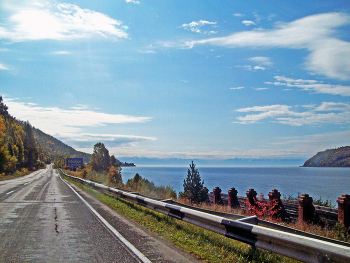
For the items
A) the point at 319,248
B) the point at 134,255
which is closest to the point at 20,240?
the point at 134,255

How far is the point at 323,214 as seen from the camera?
407 inches

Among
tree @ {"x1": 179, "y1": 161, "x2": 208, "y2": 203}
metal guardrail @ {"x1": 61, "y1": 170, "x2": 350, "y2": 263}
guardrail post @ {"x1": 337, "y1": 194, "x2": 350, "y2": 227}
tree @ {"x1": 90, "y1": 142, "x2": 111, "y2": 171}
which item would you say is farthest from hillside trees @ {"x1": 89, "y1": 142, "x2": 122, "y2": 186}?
metal guardrail @ {"x1": 61, "y1": 170, "x2": 350, "y2": 263}

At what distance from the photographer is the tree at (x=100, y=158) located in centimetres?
8931

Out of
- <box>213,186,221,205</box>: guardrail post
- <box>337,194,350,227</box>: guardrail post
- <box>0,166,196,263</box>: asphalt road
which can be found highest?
<box>337,194,350,227</box>: guardrail post

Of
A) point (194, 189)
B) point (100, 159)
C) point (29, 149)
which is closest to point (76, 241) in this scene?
point (194, 189)

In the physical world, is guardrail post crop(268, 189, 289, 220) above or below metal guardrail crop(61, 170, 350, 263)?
below

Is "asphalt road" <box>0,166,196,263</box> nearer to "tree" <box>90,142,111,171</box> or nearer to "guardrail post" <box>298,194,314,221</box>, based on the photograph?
"guardrail post" <box>298,194,314,221</box>

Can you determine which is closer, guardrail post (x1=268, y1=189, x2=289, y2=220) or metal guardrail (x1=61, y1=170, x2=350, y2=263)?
metal guardrail (x1=61, y1=170, x2=350, y2=263)

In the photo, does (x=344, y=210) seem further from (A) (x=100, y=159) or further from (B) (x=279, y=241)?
(A) (x=100, y=159)

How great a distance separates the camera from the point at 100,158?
90562 millimetres

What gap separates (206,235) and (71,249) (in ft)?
10.4

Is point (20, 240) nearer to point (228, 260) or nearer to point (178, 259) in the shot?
point (178, 259)

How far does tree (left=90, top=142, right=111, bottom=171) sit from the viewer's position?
89.3m

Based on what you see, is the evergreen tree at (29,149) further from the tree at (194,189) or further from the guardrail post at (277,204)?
the guardrail post at (277,204)
